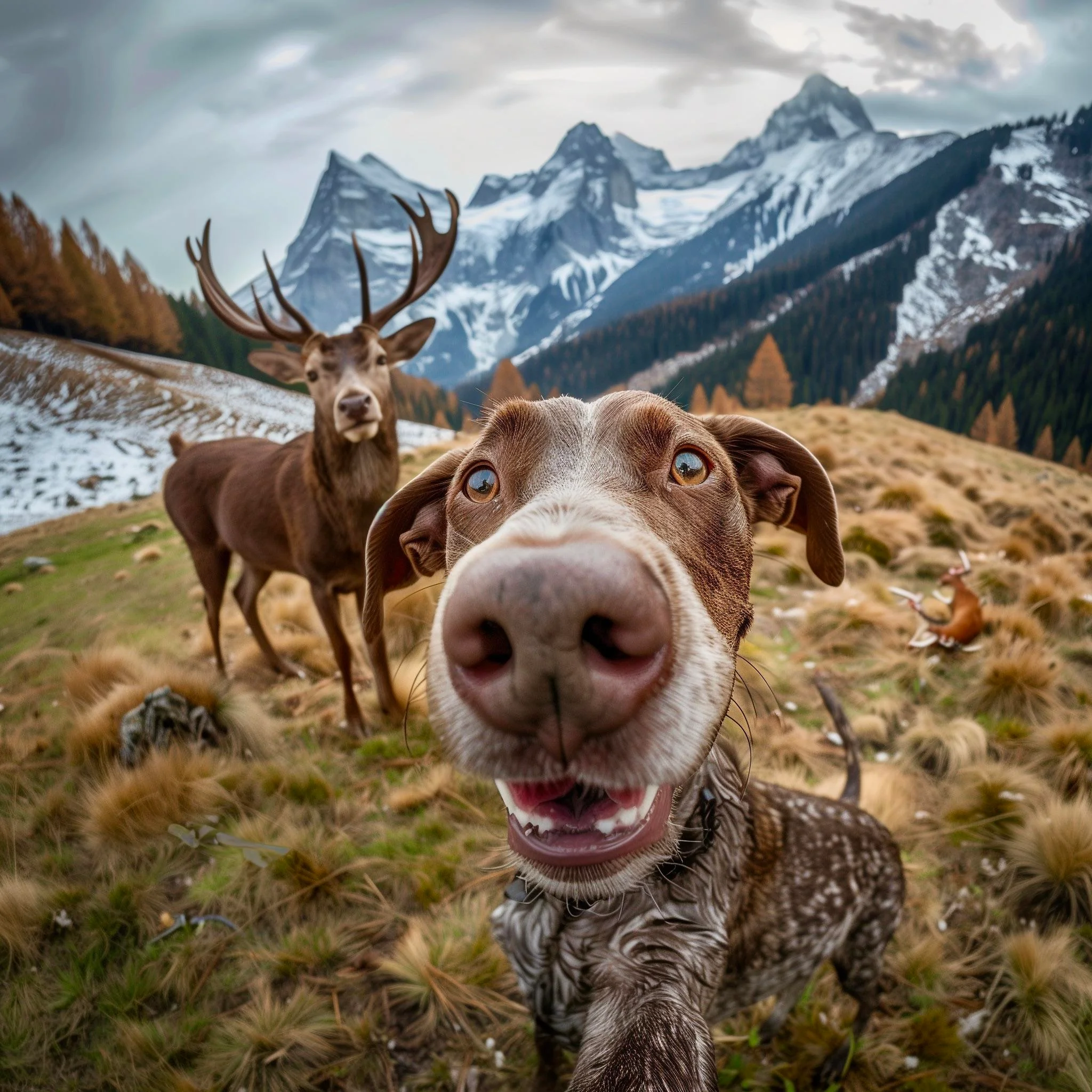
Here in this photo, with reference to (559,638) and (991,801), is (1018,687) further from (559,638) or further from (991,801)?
(559,638)

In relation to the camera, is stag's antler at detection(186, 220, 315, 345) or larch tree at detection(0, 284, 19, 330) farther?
larch tree at detection(0, 284, 19, 330)

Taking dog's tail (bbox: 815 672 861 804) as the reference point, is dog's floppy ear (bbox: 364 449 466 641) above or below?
above

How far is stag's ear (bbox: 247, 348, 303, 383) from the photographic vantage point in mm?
4992

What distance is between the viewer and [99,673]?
5.25m

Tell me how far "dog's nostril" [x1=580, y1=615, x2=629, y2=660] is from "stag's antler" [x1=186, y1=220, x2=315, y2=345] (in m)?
4.96

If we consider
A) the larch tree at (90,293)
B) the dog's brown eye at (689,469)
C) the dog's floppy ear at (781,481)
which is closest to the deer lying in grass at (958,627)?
the dog's floppy ear at (781,481)

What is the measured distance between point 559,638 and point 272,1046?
10.1 feet

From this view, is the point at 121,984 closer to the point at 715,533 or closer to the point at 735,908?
the point at 735,908

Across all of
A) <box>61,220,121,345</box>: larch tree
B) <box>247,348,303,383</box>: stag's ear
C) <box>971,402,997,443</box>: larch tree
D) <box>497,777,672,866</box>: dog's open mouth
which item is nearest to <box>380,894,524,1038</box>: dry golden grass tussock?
<box>497,777,672,866</box>: dog's open mouth

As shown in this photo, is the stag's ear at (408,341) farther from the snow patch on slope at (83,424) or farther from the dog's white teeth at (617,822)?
the dog's white teeth at (617,822)

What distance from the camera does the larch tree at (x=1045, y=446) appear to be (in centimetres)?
6019

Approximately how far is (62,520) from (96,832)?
4.73 metres

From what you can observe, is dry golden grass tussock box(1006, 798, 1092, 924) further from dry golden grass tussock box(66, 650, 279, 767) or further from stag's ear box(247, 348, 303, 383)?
stag's ear box(247, 348, 303, 383)

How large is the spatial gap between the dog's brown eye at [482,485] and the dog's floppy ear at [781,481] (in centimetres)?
96
